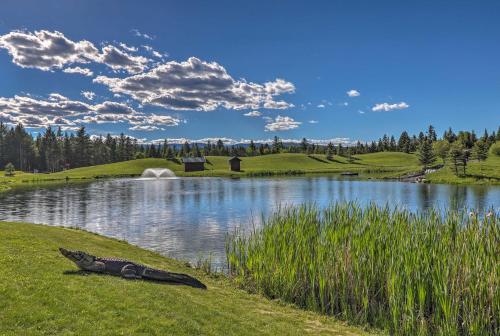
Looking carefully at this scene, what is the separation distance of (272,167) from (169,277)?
5097 inches

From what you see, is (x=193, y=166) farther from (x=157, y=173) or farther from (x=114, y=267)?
(x=114, y=267)

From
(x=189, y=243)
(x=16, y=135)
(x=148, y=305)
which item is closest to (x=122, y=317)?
(x=148, y=305)

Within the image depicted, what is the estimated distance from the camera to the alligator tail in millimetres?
13273

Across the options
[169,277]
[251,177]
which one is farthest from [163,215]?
[251,177]

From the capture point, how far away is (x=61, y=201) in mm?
53938

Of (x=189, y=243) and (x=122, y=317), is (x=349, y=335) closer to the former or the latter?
(x=122, y=317)

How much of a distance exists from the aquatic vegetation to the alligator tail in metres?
2.73

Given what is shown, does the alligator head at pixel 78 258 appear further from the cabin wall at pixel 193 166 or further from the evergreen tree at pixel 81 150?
the evergreen tree at pixel 81 150

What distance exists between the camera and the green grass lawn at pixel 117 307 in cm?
885

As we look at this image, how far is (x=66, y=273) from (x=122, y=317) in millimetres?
3801

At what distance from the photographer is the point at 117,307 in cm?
998

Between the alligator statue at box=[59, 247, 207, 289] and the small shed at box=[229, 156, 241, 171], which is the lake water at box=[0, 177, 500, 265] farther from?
the small shed at box=[229, 156, 241, 171]

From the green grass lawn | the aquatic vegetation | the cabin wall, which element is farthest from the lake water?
the cabin wall

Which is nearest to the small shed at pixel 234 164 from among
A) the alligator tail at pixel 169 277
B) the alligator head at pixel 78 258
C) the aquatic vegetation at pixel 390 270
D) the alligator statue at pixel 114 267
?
the aquatic vegetation at pixel 390 270
